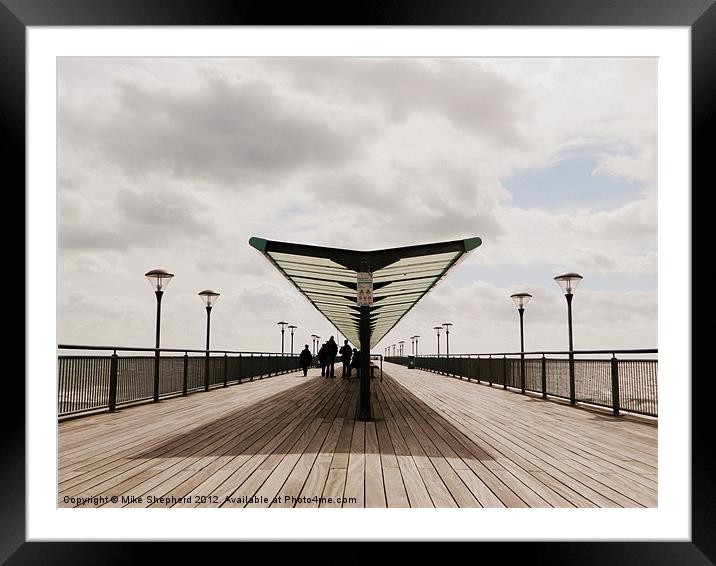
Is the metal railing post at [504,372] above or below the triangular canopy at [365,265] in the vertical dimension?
below

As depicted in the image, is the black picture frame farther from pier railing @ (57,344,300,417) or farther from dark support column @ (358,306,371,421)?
dark support column @ (358,306,371,421)

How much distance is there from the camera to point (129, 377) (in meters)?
9.71

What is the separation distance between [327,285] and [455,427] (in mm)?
4839

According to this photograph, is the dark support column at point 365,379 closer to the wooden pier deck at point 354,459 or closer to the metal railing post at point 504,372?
the wooden pier deck at point 354,459

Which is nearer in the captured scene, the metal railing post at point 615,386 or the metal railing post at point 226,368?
the metal railing post at point 615,386

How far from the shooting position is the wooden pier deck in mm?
4207

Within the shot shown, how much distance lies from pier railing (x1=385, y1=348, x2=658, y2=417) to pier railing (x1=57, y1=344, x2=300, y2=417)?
733 cm

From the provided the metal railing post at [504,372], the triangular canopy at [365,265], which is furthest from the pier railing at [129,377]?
the metal railing post at [504,372]
